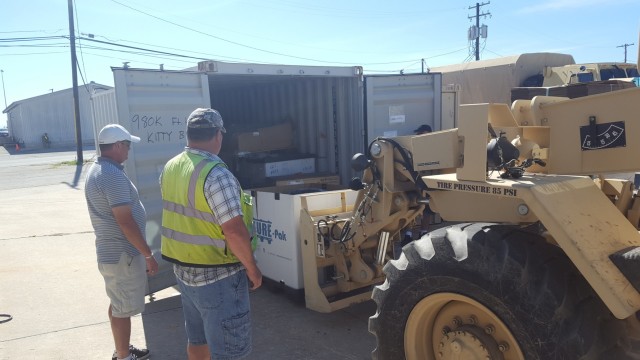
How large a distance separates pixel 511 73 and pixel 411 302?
11964 mm

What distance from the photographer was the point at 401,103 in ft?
21.1

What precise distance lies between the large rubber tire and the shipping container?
3.04 meters

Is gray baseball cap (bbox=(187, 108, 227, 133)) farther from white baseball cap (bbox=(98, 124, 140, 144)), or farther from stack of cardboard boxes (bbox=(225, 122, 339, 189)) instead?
stack of cardboard boxes (bbox=(225, 122, 339, 189))

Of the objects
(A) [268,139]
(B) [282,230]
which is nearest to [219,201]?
(B) [282,230]

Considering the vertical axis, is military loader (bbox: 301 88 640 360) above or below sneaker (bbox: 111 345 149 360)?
above

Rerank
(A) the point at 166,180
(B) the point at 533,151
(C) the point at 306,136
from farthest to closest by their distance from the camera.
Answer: (C) the point at 306,136 < (B) the point at 533,151 < (A) the point at 166,180

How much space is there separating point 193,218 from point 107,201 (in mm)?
1174

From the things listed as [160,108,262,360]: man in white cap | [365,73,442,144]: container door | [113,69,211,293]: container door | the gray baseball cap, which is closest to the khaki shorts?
[160,108,262,360]: man in white cap

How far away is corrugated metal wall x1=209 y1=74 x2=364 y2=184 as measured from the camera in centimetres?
652

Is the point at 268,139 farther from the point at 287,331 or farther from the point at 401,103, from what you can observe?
the point at 287,331

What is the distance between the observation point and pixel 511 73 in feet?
43.3

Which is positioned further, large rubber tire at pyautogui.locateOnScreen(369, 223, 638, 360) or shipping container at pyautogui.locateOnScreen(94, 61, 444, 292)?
shipping container at pyautogui.locateOnScreen(94, 61, 444, 292)

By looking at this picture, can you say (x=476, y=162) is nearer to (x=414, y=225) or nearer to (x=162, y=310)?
(x=414, y=225)

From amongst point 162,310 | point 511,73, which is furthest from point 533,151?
point 511,73
